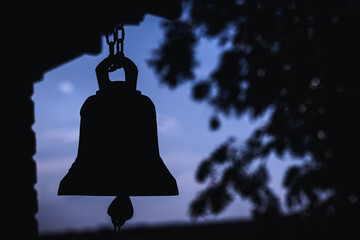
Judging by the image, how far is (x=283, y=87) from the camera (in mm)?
5430

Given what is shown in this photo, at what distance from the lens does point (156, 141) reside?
205cm

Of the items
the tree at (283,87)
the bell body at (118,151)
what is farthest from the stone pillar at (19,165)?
the tree at (283,87)

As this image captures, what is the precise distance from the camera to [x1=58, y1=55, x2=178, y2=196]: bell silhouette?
5.82ft

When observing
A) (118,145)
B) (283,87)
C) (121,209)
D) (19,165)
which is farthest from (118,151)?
(283,87)

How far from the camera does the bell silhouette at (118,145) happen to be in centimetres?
177

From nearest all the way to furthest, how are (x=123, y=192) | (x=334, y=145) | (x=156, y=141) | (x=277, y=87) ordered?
(x=123, y=192) → (x=156, y=141) → (x=334, y=145) → (x=277, y=87)

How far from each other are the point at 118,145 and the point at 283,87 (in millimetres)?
4007

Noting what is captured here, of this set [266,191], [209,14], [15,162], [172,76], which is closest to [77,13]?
[15,162]

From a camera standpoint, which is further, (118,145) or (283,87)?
(283,87)

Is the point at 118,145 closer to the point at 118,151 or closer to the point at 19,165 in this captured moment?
the point at 118,151

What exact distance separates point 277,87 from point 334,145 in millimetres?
1076

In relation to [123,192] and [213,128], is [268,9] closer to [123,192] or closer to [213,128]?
[213,128]

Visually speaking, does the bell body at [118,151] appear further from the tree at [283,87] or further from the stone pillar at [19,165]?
the tree at [283,87]

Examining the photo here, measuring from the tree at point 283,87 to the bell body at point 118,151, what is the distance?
3703mm
